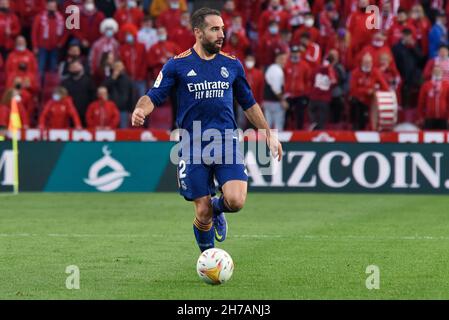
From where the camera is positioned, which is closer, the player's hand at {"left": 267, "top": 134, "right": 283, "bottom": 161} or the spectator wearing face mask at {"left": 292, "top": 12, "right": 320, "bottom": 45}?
the player's hand at {"left": 267, "top": 134, "right": 283, "bottom": 161}

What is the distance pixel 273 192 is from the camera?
72.2ft

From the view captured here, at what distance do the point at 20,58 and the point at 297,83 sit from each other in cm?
581

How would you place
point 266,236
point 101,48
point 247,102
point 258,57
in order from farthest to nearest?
point 258,57, point 101,48, point 266,236, point 247,102

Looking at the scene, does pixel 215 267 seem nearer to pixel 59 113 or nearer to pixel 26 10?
pixel 59 113

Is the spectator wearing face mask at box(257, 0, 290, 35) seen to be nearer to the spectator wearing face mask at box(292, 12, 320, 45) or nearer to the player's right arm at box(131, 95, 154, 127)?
the spectator wearing face mask at box(292, 12, 320, 45)

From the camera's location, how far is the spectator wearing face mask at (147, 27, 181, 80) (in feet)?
82.6

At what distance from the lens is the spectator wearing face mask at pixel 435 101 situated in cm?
2355

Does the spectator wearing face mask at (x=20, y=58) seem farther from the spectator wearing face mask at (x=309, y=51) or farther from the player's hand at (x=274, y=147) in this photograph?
the player's hand at (x=274, y=147)

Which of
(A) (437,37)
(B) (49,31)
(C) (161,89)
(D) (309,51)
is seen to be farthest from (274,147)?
(B) (49,31)

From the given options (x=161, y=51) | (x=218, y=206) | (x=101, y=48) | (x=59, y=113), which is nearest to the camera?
(x=218, y=206)

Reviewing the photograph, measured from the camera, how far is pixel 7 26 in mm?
26406

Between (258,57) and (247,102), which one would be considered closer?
(247,102)

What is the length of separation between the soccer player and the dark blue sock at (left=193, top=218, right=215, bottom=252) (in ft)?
0.04

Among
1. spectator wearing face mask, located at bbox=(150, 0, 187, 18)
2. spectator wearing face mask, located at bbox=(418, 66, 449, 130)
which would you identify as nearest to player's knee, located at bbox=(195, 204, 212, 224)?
spectator wearing face mask, located at bbox=(418, 66, 449, 130)
